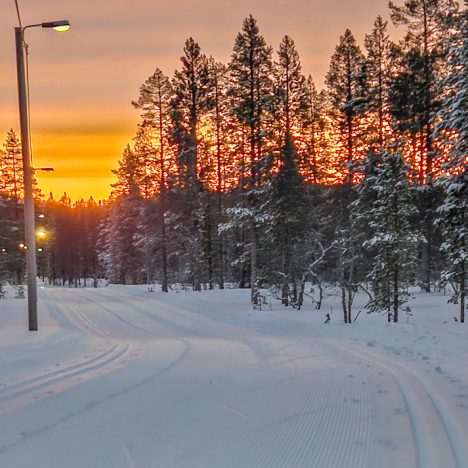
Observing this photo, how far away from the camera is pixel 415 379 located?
7.99 metres

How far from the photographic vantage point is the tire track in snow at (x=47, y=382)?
20.7ft

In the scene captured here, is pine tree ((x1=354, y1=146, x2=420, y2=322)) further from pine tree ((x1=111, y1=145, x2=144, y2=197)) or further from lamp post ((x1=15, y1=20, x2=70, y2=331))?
pine tree ((x1=111, y1=145, x2=144, y2=197))

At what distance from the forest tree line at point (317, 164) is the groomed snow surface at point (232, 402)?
313 inches

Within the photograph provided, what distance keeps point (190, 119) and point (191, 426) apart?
28671mm

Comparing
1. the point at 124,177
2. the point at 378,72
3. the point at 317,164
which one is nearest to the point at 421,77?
the point at 378,72

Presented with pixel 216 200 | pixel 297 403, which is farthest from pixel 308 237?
pixel 297 403

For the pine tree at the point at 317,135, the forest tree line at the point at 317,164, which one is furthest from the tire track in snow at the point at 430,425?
the pine tree at the point at 317,135

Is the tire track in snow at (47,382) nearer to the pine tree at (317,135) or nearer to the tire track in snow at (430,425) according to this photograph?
the tire track in snow at (430,425)

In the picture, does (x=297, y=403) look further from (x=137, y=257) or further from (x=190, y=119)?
(x=137, y=257)

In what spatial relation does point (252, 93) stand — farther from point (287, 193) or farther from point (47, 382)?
point (47, 382)

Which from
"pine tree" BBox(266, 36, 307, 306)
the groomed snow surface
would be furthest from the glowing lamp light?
"pine tree" BBox(266, 36, 307, 306)

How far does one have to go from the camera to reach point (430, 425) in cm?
530

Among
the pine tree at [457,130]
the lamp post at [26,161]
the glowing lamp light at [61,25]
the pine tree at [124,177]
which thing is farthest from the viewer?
the pine tree at [124,177]

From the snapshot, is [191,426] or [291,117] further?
[291,117]
